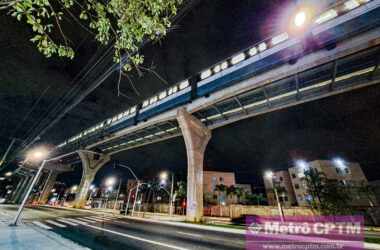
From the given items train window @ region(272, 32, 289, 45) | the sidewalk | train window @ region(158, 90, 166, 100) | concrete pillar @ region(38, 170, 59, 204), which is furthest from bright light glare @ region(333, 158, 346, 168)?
concrete pillar @ region(38, 170, 59, 204)

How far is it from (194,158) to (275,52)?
13.2 metres

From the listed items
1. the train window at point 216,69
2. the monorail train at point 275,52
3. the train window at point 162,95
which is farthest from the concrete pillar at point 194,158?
the train window at point 216,69

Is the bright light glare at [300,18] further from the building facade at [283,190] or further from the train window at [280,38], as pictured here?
the building facade at [283,190]

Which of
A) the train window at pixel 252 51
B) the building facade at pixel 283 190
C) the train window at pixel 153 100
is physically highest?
the train window at pixel 153 100

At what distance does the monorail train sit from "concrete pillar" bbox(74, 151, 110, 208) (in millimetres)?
26628

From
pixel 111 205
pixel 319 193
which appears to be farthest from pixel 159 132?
pixel 111 205

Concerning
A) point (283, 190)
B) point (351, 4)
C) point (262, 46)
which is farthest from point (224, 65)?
point (283, 190)

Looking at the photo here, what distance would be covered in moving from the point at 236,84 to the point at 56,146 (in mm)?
54628

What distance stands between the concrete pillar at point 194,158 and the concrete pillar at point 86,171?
3270 centimetres

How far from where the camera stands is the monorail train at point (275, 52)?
1043 centimetres

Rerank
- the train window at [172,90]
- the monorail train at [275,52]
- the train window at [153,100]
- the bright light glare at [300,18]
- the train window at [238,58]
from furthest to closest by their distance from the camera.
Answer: the train window at [153,100], the train window at [172,90], the train window at [238,58], the bright light glare at [300,18], the monorail train at [275,52]

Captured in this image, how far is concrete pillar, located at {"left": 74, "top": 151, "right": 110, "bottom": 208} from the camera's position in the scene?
122 feet

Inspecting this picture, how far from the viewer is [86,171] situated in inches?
1556

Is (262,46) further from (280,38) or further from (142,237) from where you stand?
(142,237)
